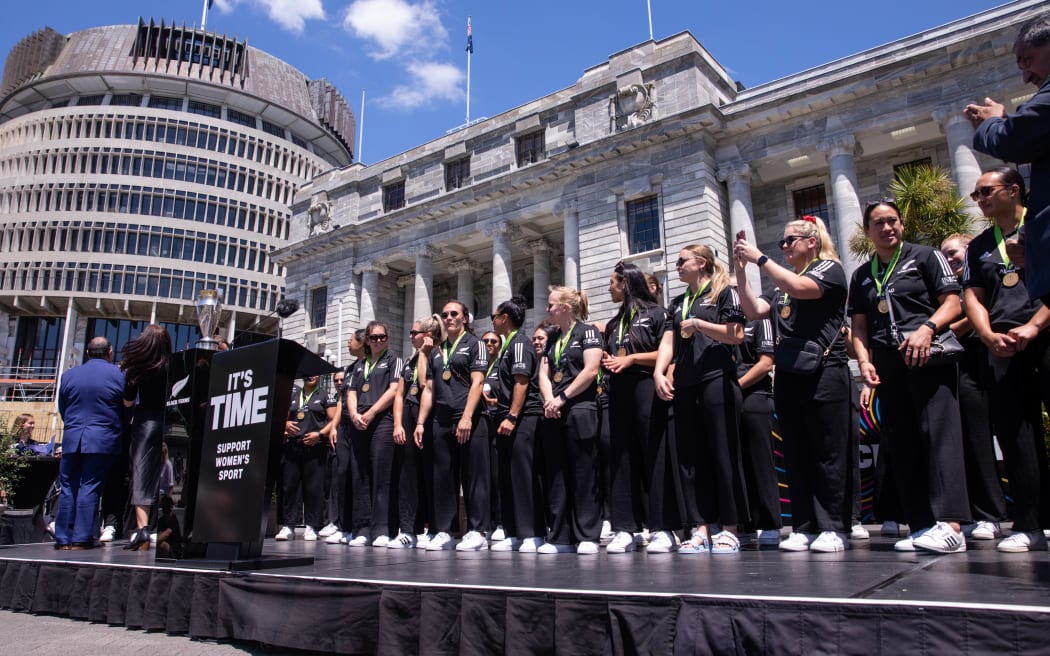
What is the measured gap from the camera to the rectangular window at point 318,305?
127ft

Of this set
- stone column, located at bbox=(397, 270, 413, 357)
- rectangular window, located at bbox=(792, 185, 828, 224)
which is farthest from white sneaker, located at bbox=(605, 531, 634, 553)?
stone column, located at bbox=(397, 270, 413, 357)

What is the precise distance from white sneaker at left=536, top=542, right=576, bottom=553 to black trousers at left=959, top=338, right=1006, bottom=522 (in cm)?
319

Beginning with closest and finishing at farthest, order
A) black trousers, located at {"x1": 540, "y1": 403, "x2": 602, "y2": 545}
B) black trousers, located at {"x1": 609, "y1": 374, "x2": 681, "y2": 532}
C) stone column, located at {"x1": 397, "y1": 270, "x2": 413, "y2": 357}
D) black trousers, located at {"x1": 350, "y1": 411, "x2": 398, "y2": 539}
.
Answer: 1. black trousers, located at {"x1": 609, "y1": 374, "x2": 681, "y2": 532}
2. black trousers, located at {"x1": 540, "y1": 403, "x2": 602, "y2": 545}
3. black trousers, located at {"x1": 350, "y1": 411, "x2": 398, "y2": 539}
4. stone column, located at {"x1": 397, "y1": 270, "x2": 413, "y2": 357}

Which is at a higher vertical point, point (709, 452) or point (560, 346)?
point (560, 346)

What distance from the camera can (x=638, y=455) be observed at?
6.17 m

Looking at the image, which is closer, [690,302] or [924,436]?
[924,436]

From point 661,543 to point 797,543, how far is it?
110 cm

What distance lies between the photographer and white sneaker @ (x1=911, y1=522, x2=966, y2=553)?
4.27 metres

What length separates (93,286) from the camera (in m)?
55.1

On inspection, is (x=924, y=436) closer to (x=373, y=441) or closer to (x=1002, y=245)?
(x=1002, y=245)

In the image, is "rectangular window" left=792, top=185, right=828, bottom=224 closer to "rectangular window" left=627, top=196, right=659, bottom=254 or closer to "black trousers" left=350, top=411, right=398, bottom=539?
"rectangular window" left=627, top=196, right=659, bottom=254

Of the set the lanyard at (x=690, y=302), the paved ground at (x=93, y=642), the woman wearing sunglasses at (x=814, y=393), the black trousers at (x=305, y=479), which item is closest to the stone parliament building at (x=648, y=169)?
the black trousers at (x=305, y=479)

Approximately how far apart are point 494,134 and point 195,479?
2991cm

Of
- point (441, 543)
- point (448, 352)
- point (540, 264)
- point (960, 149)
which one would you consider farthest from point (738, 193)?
point (441, 543)
